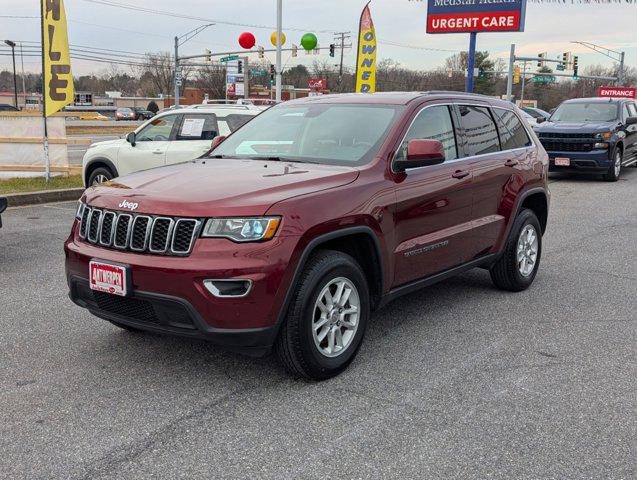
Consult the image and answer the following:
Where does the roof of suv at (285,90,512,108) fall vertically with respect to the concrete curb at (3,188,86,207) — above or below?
above

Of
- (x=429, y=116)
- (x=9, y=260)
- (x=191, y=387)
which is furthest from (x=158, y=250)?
(x=9, y=260)

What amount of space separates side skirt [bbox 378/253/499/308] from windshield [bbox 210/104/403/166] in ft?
3.03

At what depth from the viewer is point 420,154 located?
4.42m

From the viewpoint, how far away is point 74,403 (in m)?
3.72

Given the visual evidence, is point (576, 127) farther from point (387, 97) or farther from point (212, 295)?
point (212, 295)

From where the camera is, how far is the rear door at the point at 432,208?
457cm

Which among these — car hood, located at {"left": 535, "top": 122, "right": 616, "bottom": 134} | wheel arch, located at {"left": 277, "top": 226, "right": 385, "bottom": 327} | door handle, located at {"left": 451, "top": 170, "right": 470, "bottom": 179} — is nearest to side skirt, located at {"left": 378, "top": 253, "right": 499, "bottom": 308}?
wheel arch, located at {"left": 277, "top": 226, "right": 385, "bottom": 327}

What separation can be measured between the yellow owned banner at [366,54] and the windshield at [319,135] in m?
15.2

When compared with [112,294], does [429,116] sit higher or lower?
higher

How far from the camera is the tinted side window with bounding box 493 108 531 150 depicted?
5992 mm

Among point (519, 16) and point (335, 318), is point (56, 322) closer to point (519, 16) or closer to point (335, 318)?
point (335, 318)

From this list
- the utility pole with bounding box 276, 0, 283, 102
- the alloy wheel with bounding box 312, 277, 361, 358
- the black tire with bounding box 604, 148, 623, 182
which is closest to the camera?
the alloy wheel with bounding box 312, 277, 361, 358

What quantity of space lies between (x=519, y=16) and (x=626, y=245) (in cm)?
1387

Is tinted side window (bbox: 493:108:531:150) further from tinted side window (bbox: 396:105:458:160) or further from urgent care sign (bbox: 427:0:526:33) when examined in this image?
urgent care sign (bbox: 427:0:526:33)
